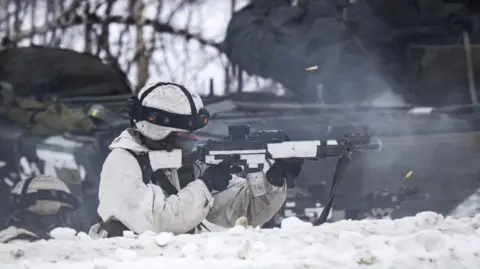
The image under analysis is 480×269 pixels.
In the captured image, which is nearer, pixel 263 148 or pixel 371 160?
pixel 263 148

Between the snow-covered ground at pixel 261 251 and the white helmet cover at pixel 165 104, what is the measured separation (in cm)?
84

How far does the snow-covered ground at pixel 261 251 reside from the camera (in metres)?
3.97

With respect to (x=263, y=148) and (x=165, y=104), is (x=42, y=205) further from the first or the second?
(x=263, y=148)

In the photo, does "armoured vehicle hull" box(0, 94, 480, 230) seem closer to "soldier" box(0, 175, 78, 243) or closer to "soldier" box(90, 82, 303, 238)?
"soldier" box(0, 175, 78, 243)

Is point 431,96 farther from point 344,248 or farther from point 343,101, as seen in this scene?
point 344,248

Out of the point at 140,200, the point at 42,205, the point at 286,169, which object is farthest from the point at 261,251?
the point at 42,205

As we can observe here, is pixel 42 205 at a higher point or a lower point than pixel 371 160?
higher

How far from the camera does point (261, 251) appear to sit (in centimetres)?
418

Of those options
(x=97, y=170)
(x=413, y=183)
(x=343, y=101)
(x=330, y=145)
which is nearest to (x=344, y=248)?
(x=330, y=145)

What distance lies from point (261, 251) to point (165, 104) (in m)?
1.37

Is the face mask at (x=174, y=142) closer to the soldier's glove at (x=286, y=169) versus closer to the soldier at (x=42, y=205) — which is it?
the soldier's glove at (x=286, y=169)

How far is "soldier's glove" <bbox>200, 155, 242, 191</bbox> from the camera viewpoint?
5219mm

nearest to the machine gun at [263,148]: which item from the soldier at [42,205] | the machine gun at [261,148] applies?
the machine gun at [261,148]

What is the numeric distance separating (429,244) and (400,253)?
184 mm
